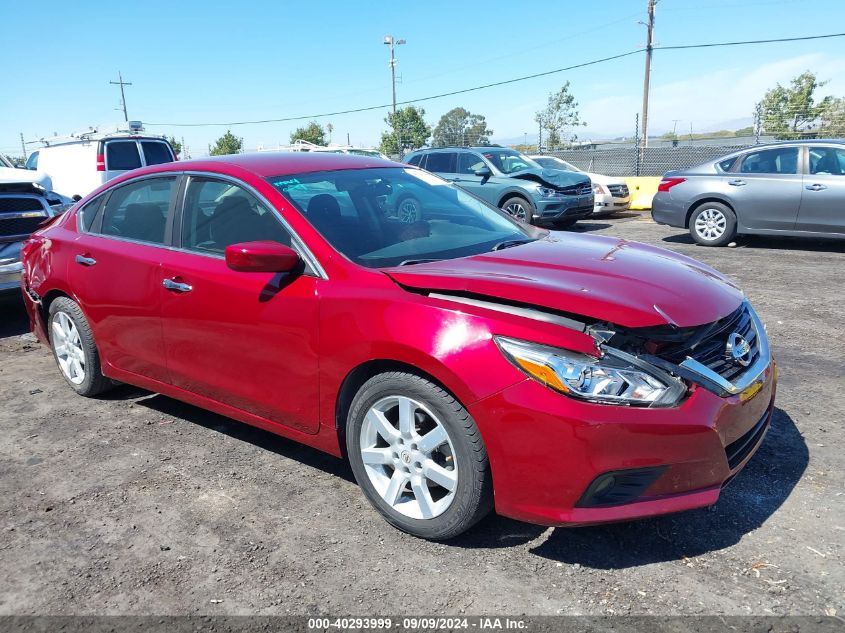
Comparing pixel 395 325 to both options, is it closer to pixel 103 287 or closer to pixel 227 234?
pixel 227 234

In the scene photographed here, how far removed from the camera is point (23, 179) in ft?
22.9

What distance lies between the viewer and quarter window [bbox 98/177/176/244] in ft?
13.1

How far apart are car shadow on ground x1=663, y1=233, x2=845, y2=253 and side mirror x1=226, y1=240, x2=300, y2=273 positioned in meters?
9.12

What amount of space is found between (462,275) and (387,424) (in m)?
0.71

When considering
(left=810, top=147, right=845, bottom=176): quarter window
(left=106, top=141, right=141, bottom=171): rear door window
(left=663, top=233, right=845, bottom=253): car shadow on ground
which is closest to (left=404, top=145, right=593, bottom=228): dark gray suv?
(left=663, top=233, right=845, bottom=253): car shadow on ground

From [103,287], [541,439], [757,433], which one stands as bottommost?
[757,433]

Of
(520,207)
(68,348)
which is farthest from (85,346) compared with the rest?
(520,207)

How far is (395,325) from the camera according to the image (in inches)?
110

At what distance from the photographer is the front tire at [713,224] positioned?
1028 cm

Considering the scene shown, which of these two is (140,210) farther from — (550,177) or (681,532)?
(550,177)

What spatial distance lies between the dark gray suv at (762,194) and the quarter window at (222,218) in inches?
337

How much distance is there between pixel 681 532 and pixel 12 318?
7054 millimetres

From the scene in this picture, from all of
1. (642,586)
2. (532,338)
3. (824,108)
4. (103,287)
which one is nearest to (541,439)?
(532,338)

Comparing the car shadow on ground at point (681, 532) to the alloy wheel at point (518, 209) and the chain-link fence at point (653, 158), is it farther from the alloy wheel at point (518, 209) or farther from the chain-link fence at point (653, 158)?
the chain-link fence at point (653, 158)
